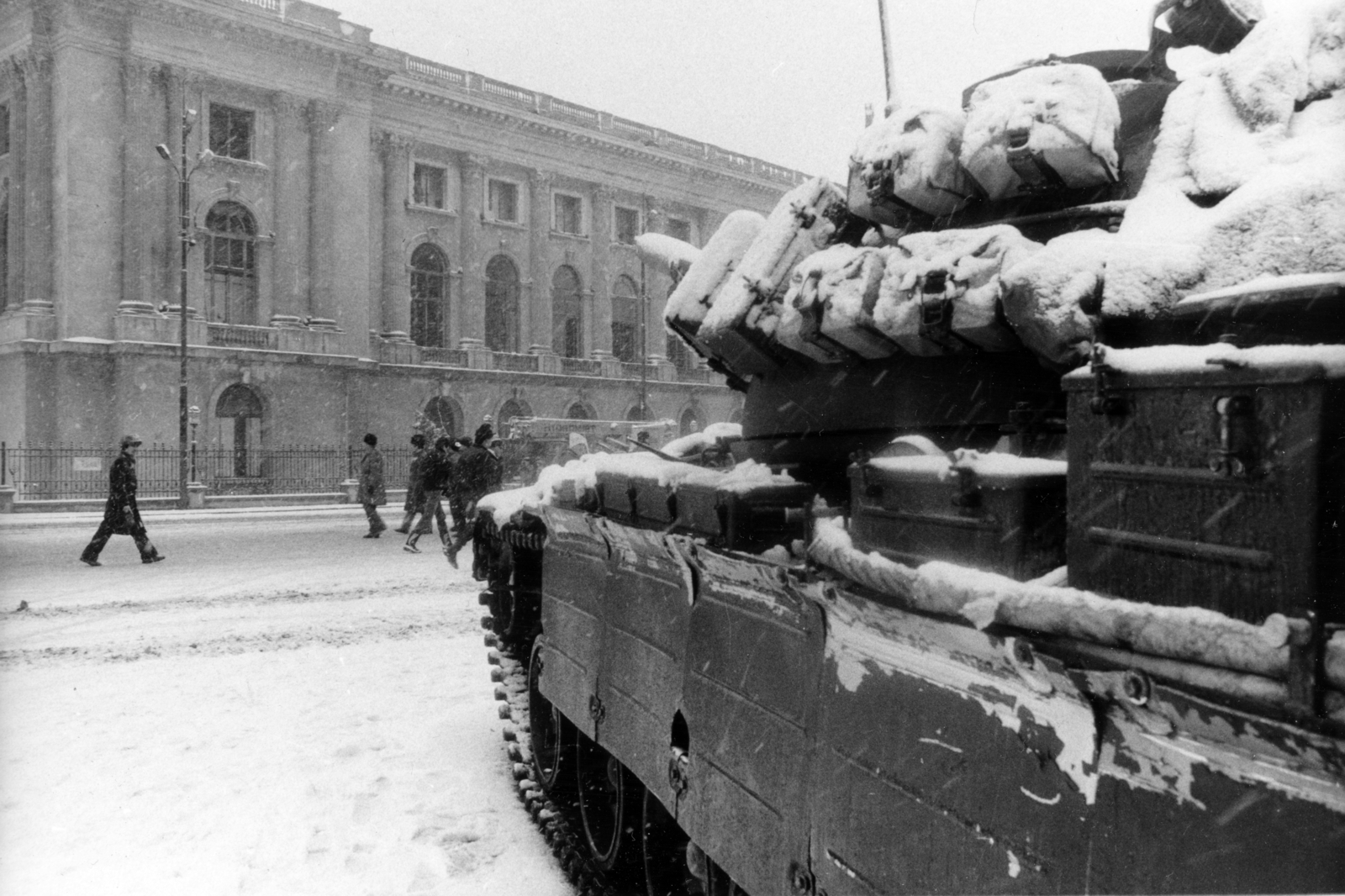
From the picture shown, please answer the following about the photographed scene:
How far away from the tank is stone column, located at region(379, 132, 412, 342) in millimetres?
30569

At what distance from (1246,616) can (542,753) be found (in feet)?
14.0

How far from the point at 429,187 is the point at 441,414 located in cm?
718

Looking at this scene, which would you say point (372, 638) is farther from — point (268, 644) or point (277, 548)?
point (277, 548)

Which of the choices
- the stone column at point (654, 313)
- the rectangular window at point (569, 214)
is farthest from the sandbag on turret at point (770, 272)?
the rectangular window at point (569, 214)

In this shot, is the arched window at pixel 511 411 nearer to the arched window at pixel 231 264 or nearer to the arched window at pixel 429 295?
the arched window at pixel 429 295

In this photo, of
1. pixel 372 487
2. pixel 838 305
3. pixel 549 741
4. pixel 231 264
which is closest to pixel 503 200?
pixel 231 264

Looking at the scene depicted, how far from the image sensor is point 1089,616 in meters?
1.50

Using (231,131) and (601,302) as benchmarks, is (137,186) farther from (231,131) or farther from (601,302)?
(601,302)

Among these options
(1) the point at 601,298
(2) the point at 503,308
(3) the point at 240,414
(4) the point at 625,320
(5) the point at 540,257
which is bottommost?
(3) the point at 240,414

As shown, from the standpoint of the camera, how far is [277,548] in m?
14.6

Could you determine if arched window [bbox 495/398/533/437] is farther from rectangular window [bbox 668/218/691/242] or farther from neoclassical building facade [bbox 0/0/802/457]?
rectangular window [bbox 668/218/691/242]

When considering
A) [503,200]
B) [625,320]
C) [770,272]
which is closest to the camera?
[770,272]

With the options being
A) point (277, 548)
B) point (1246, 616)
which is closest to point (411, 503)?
point (277, 548)

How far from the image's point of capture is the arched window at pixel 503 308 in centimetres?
3719
